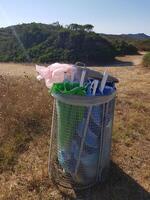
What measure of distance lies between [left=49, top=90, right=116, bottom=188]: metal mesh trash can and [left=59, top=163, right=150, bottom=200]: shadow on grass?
0.08 metres

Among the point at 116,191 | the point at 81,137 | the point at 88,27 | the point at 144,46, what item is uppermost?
the point at 88,27

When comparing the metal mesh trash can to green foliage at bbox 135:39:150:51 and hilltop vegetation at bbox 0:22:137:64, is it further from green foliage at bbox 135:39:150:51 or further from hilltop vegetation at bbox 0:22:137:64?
green foliage at bbox 135:39:150:51

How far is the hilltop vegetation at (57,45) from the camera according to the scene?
15.0m

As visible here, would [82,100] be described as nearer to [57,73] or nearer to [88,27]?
[57,73]

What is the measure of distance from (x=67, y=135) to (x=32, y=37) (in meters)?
14.2

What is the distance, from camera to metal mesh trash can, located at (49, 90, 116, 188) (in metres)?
3.50

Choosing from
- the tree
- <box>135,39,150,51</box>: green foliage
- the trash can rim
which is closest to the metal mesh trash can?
the trash can rim

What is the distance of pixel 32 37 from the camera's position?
56.8 feet

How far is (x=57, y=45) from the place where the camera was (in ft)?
52.2

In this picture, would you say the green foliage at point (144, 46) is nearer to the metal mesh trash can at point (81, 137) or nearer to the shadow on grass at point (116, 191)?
the shadow on grass at point (116, 191)

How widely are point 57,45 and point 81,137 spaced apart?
41.5ft

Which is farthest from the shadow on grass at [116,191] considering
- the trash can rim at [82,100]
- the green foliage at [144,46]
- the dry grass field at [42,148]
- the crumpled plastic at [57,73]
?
the green foliage at [144,46]

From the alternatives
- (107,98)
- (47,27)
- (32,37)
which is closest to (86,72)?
(107,98)

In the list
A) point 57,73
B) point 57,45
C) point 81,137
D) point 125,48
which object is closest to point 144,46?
point 125,48
